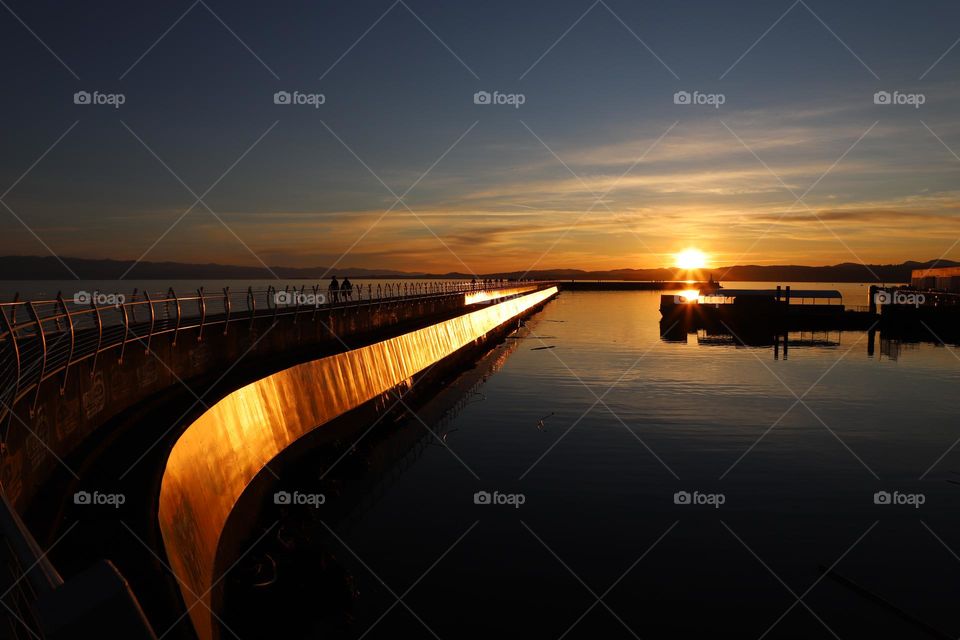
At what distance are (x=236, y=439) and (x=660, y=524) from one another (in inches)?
326

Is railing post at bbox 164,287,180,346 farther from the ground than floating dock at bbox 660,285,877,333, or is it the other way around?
floating dock at bbox 660,285,877,333

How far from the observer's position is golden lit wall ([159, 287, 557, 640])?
9406 mm

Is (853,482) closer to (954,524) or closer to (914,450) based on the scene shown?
(954,524)

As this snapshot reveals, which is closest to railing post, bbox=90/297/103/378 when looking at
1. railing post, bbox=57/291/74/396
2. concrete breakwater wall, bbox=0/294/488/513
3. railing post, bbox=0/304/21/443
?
concrete breakwater wall, bbox=0/294/488/513

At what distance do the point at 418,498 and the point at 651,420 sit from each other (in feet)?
40.6

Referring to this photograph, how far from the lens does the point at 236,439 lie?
14.4 m

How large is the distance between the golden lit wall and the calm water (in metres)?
1.58

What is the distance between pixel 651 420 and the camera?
27.4 m

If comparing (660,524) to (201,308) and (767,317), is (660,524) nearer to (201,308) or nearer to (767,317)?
(201,308)

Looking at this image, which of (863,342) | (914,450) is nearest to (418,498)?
(914,450)

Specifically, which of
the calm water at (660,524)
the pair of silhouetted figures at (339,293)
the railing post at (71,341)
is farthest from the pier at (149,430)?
the pair of silhouetted figures at (339,293)

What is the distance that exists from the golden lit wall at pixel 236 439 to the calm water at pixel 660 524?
5.19 feet

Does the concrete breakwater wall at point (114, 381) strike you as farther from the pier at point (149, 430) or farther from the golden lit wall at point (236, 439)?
the golden lit wall at point (236, 439)

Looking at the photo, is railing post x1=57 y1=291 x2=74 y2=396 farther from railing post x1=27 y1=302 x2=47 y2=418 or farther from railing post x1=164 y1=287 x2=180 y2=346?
railing post x1=164 y1=287 x2=180 y2=346
